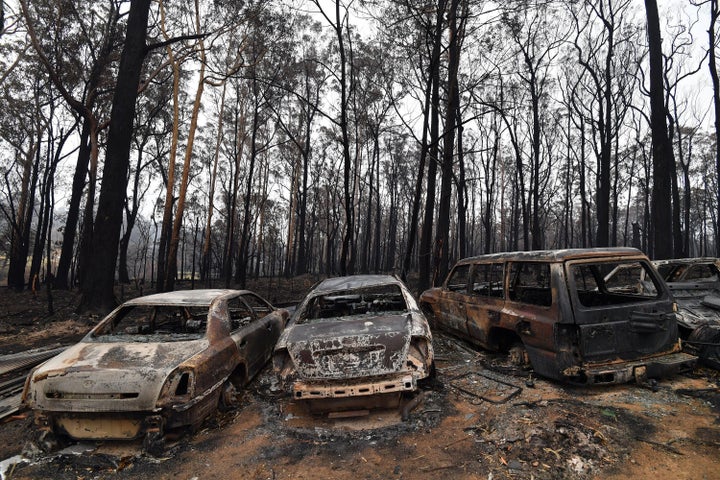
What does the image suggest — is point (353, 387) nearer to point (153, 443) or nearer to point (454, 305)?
point (153, 443)

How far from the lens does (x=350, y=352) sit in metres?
3.53

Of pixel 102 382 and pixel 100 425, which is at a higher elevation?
pixel 102 382

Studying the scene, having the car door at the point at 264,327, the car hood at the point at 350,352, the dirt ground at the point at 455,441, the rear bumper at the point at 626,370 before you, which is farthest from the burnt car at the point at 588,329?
the car door at the point at 264,327

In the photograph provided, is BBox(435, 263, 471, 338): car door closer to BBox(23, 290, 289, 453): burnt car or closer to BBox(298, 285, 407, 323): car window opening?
BBox(298, 285, 407, 323): car window opening

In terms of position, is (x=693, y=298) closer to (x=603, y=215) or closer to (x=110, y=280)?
(x=110, y=280)

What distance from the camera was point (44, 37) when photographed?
14391 millimetres

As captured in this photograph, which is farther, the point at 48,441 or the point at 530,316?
the point at 530,316

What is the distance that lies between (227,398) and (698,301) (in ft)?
21.9

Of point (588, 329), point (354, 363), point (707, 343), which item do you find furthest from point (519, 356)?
point (354, 363)

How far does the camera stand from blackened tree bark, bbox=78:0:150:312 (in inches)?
367

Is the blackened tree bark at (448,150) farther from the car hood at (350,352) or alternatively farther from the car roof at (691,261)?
the car hood at (350,352)

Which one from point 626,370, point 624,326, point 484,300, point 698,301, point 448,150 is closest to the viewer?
point 626,370

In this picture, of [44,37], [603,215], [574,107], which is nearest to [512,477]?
[603,215]

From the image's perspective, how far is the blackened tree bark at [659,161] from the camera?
9898 mm
